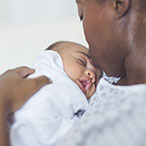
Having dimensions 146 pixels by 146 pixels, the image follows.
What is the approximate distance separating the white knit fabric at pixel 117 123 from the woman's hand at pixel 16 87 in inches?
8.3

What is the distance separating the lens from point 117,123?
27.2 inches

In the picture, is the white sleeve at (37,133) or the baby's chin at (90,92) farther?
the baby's chin at (90,92)

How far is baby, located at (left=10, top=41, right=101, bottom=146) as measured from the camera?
89cm

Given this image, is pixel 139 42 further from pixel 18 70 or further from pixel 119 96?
pixel 18 70

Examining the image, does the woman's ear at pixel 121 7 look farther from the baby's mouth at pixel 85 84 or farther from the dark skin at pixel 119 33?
the baby's mouth at pixel 85 84

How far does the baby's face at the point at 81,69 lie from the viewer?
1109 mm

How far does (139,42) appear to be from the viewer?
78 cm

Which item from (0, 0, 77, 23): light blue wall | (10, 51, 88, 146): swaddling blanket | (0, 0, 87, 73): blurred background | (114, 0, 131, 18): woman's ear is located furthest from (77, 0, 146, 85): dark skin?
(0, 0, 77, 23): light blue wall

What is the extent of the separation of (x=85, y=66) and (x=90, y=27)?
31 cm

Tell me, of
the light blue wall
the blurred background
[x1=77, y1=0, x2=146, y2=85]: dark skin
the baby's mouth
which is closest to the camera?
[x1=77, y1=0, x2=146, y2=85]: dark skin

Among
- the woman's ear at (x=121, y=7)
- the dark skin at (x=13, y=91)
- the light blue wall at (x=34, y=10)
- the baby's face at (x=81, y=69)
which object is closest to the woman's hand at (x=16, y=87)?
the dark skin at (x=13, y=91)

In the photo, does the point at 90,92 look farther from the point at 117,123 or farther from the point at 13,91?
the point at 117,123

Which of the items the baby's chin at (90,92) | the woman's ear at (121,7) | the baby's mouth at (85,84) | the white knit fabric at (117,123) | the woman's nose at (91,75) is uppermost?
the woman's ear at (121,7)

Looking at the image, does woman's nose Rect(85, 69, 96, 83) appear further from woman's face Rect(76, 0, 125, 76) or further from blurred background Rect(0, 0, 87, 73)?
blurred background Rect(0, 0, 87, 73)
